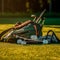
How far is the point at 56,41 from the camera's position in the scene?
1312cm

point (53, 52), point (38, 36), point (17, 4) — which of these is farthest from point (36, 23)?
point (17, 4)

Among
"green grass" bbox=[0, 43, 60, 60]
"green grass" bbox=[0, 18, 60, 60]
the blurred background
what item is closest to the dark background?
the blurred background

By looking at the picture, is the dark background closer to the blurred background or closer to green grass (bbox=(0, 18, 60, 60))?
the blurred background

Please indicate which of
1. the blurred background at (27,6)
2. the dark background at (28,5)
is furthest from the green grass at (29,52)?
the dark background at (28,5)

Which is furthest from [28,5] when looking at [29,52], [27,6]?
[29,52]

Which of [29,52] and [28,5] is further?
[28,5]

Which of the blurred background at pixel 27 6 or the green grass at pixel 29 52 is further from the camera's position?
the blurred background at pixel 27 6

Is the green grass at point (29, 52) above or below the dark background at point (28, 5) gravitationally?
below

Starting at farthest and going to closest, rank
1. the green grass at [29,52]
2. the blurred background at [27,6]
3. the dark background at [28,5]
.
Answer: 1. the dark background at [28,5]
2. the blurred background at [27,6]
3. the green grass at [29,52]

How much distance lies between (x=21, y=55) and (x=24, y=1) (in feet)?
86.2

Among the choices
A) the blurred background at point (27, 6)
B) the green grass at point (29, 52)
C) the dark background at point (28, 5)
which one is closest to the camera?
the green grass at point (29, 52)

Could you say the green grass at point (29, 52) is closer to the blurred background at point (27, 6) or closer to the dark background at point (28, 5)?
the blurred background at point (27, 6)

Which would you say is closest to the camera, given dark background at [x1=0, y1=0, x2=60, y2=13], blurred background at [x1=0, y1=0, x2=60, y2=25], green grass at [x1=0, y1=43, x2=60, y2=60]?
green grass at [x1=0, y1=43, x2=60, y2=60]

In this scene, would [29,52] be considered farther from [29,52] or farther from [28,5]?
[28,5]
